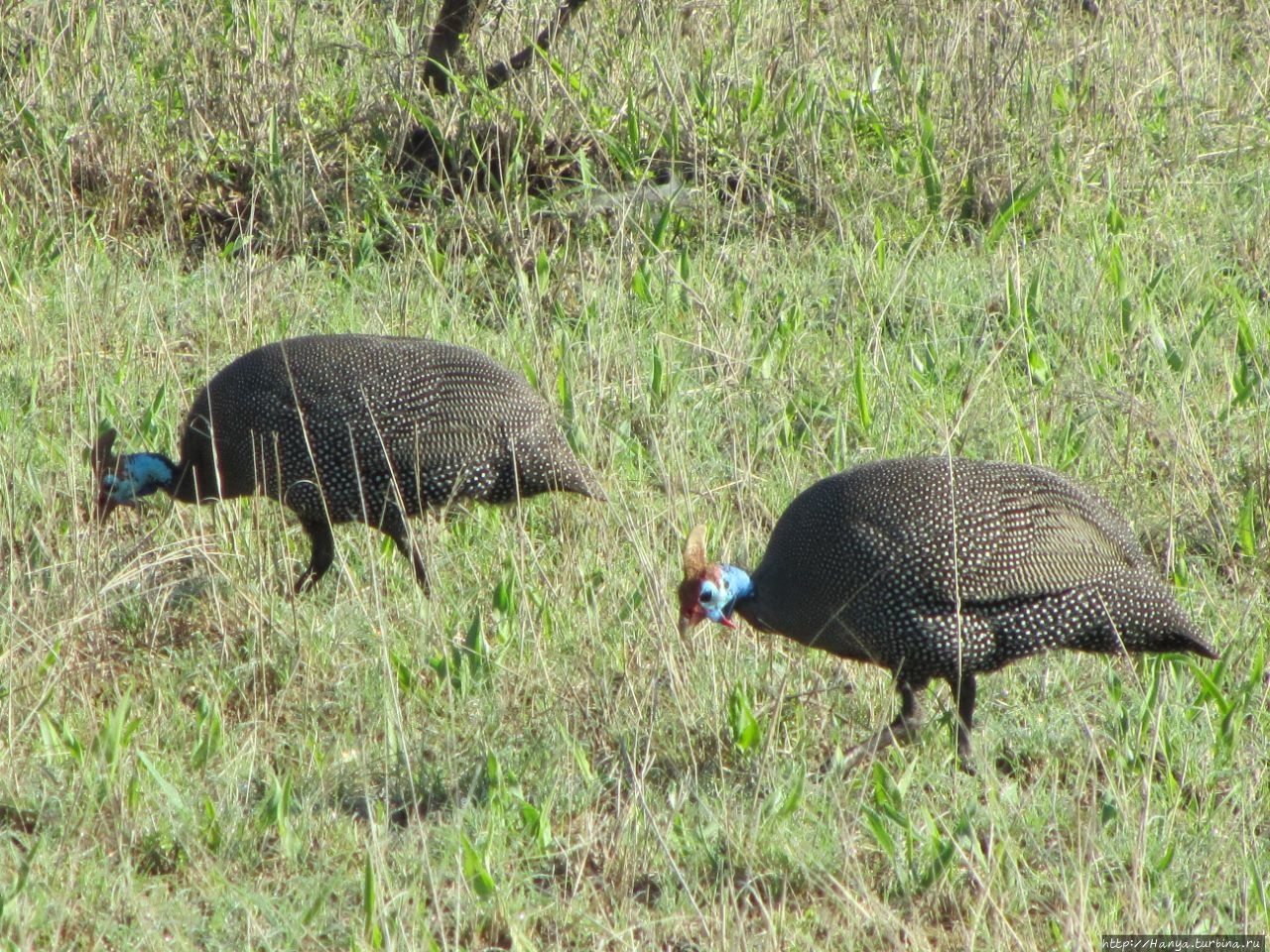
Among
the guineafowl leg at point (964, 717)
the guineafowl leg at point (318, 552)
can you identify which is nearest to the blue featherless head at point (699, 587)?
the guineafowl leg at point (964, 717)

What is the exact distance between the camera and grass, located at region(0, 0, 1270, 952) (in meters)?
3.19

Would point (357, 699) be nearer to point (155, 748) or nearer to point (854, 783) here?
point (155, 748)

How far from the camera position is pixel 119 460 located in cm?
462

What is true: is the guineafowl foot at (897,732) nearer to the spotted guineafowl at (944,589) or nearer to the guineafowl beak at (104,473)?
the spotted guineafowl at (944,589)

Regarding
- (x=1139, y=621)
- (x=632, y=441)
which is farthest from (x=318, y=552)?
(x=1139, y=621)

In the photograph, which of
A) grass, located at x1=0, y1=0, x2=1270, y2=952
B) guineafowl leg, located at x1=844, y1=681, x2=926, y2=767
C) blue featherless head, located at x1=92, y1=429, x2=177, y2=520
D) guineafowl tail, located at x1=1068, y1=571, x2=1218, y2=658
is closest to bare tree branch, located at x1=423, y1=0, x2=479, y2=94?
grass, located at x1=0, y1=0, x2=1270, y2=952

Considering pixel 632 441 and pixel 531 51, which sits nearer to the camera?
pixel 632 441

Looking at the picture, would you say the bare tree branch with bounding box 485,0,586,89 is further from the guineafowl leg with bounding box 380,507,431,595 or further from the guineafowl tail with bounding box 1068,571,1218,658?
the guineafowl tail with bounding box 1068,571,1218,658

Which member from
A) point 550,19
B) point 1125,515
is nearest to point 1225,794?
point 1125,515

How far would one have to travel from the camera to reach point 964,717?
147 inches

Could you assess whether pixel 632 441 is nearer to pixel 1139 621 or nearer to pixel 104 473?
pixel 104 473

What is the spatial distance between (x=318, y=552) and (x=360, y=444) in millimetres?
332

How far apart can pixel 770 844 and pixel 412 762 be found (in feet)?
2.80

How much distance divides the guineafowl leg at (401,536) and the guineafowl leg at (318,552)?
0.51 ft
